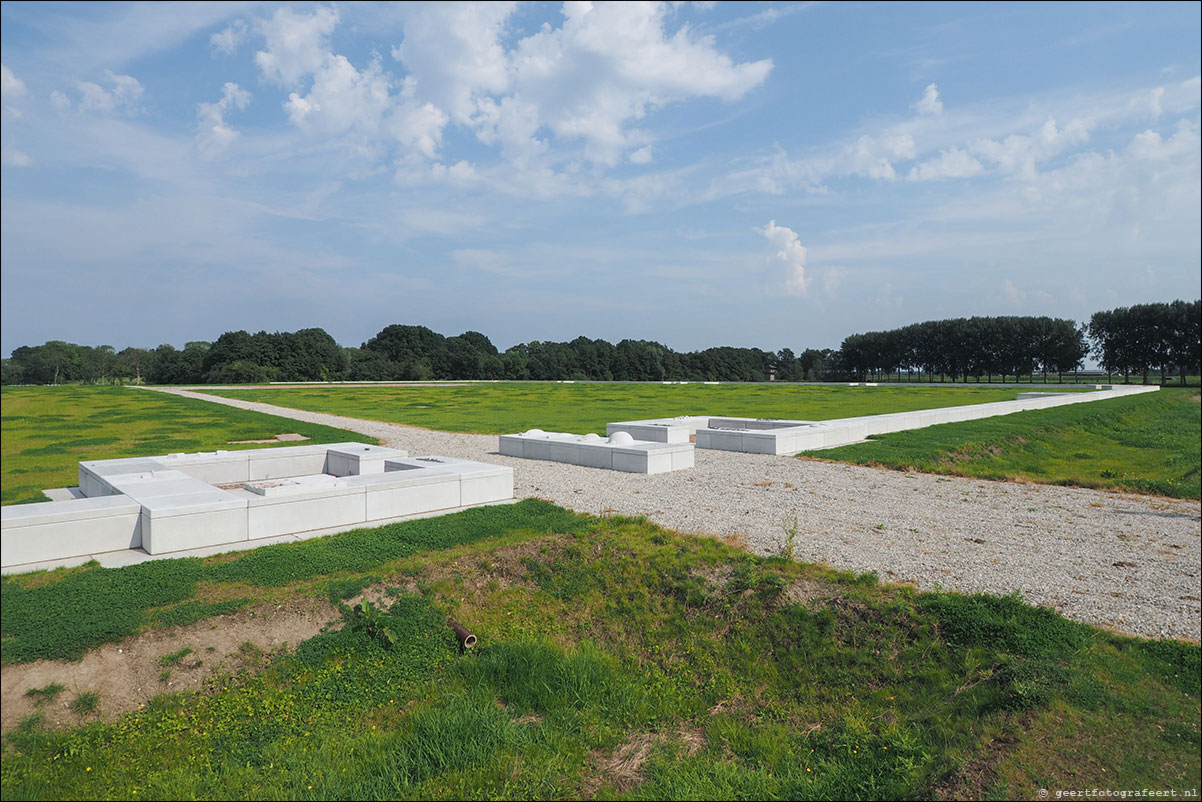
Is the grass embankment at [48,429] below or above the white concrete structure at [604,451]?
above

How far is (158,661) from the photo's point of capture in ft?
16.8

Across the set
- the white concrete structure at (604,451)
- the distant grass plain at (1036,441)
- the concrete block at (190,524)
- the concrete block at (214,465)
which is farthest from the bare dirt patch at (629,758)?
the concrete block at (214,465)

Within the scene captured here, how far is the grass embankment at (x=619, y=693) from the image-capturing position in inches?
158

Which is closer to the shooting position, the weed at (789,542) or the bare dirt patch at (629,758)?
the bare dirt patch at (629,758)

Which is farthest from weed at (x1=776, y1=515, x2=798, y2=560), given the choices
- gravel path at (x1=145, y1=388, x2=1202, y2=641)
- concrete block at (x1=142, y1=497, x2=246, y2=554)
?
concrete block at (x1=142, y1=497, x2=246, y2=554)

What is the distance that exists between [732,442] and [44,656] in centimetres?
1560

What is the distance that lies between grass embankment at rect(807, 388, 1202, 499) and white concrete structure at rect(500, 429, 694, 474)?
4.24 m

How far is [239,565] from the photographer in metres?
6.83

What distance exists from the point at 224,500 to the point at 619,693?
17.4 ft

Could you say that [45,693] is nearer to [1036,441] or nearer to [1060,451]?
[1060,451]

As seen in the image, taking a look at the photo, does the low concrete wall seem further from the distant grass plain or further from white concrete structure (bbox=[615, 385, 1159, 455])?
the distant grass plain

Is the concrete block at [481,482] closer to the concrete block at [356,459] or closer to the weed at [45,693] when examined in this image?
the concrete block at [356,459]

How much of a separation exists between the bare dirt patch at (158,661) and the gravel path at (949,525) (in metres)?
5.22

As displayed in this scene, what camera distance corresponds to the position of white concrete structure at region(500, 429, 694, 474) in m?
14.1
